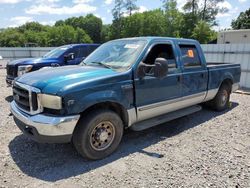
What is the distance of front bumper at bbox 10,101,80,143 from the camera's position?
3184 millimetres

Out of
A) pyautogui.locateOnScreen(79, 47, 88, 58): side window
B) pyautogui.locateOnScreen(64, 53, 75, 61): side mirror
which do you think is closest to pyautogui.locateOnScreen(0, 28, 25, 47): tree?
pyautogui.locateOnScreen(79, 47, 88, 58): side window

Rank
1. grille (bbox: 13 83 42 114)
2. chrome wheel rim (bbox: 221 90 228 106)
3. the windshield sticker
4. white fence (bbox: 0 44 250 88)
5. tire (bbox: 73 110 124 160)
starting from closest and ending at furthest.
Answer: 1. grille (bbox: 13 83 42 114)
2. tire (bbox: 73 110 124 160)
3. the windshield sticker
4. chrome wheel rim (bbox: 221 90 228 106)
5. white fence (bbox: 0 44 250 88)

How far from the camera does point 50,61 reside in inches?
322

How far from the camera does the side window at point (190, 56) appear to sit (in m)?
5.05

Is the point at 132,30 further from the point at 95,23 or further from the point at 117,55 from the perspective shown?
the point at 117,55

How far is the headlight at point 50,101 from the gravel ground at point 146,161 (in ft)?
3.24

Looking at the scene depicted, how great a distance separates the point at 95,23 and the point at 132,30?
151ft

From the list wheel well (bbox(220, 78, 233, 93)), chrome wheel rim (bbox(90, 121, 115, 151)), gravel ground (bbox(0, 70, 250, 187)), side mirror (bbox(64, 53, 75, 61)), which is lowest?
gravel ground (bbox(0, 70, 250, 187))

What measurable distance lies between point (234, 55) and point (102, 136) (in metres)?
8.76

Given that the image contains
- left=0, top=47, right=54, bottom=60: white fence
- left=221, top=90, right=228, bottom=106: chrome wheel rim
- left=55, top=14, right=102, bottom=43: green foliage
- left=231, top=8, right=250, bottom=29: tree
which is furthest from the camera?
left=55, top=14, right=102, bottom=43: green foliage

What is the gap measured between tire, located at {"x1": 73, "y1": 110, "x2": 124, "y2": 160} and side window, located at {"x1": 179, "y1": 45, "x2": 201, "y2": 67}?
2165 millimetres

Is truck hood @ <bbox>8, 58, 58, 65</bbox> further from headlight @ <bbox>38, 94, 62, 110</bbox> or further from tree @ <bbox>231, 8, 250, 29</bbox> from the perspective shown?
tree @ <bbox>231, 8, 250, 29</bbox>

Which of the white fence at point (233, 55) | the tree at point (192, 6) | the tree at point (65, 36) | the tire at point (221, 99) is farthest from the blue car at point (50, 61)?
the tree at point (65, 36)

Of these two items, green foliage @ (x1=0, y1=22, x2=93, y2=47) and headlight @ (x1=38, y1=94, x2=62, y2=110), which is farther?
green foliage @ (x1=0, y1=22, x2=93, y2=47)
